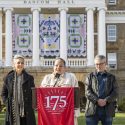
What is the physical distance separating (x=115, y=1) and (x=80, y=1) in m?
7.51

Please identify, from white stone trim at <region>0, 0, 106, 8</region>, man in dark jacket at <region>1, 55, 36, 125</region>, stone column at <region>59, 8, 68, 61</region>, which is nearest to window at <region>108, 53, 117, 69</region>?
white stone trim at <region>0, 0, 106, 8</region>

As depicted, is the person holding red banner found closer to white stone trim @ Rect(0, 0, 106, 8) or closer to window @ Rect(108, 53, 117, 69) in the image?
white stone trim @ Rect(0, 0, 106, 8)

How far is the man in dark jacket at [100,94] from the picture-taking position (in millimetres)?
12078

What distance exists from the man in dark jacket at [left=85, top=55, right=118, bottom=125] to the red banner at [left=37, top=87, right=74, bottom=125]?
0.55m

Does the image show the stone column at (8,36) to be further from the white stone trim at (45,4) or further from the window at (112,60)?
the window at (112,60)

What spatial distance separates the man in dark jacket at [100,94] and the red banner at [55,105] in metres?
0.55

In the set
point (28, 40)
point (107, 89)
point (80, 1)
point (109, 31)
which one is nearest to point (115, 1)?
point (109, 31)

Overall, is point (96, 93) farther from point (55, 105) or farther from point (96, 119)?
point (55, 105)

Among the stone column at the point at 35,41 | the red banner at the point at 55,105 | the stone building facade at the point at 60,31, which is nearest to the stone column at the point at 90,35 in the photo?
the stone building facade at the point at 60,31

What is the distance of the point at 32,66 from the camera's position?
47.2m

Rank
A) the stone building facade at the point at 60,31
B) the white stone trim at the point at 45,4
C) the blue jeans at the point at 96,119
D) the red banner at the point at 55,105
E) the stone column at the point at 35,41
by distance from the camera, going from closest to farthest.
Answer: the red banner at the point at 55,105
the blue jeans at the point at 96,119
the stone building facade at the point at 60,31
the stone column at the point at 35,41
the white stone trim at the point at 45,4

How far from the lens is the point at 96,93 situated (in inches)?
478

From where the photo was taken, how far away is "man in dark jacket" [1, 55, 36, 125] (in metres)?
12.3

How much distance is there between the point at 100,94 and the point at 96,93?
0.09 metres
